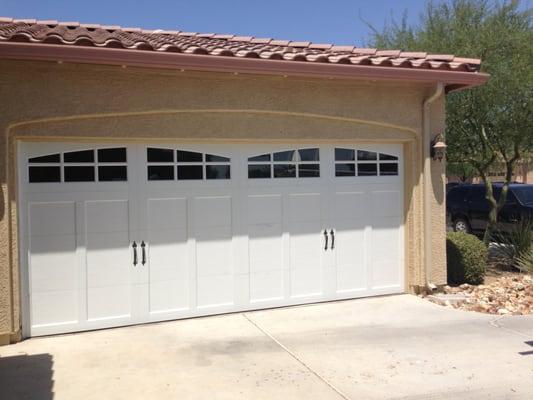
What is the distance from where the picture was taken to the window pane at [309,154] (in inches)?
319

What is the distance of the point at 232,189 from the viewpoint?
7668mm

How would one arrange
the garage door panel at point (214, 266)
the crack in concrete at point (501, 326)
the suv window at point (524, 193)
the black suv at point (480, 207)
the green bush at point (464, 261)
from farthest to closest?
the suv window at point (524, 193), the black suv at point (480, 207), the green bush at point (464, 261), the garage door panel at point (214, 266), the crack in concrete at point (501, 326)

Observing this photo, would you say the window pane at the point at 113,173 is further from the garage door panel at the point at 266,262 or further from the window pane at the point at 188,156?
the garage door panel at the point at 266,262

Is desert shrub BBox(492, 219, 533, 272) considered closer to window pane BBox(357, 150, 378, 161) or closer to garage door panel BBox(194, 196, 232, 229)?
window pane BBox(357, 150, 378, 161)

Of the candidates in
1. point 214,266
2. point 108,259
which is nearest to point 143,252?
point 108,259

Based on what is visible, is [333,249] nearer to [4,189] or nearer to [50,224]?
[50,224]

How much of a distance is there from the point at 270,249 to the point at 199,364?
2513 mm

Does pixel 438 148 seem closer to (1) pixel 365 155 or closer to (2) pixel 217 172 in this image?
(1) pixel 365 155

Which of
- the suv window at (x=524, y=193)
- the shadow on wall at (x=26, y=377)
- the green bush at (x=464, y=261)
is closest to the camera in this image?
the shadow on wall at (x=26, y=377)

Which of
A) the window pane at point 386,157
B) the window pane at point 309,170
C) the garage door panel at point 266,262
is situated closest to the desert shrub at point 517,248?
the window pane at point 386,157

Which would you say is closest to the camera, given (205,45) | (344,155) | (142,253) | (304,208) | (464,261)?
(142,253)

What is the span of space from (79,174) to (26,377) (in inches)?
98.7

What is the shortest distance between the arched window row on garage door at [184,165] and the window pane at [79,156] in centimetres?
70

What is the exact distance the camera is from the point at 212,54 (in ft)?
22.1
